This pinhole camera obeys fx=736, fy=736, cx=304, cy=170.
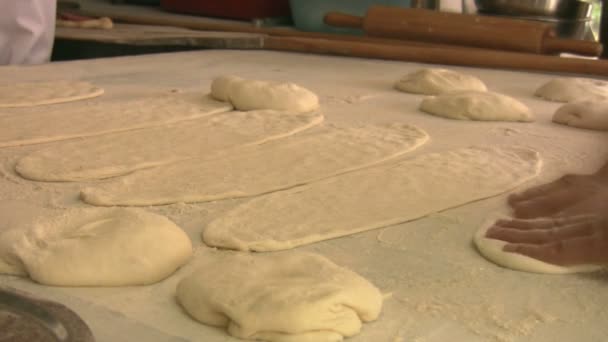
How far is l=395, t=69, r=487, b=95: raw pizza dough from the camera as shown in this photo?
2822 mm

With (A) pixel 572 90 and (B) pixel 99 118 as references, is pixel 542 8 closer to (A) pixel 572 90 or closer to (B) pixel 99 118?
(A) pixel 572 90

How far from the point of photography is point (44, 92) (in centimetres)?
244

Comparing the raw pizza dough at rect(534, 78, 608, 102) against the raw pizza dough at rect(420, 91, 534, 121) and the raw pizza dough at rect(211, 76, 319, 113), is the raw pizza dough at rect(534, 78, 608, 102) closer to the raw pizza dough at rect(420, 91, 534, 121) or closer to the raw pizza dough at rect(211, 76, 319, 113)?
the raw pizza dough at rect(420, 91, 534, 121)

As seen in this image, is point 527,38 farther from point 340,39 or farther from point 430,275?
point 430,275

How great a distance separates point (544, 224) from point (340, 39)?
9.03 ft

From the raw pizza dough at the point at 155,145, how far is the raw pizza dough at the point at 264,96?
5cm

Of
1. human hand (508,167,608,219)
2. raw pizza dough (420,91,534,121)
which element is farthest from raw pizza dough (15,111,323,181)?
human hand (508,167,608,219)

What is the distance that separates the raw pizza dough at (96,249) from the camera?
1212 mm

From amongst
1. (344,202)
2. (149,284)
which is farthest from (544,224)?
(149,284)

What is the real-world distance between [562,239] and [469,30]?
8.32 ft

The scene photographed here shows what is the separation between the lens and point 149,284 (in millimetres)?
1247

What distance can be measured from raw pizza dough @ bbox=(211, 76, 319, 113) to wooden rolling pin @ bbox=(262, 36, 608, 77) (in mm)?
1283

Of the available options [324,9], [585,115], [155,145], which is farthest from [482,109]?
[324,9]

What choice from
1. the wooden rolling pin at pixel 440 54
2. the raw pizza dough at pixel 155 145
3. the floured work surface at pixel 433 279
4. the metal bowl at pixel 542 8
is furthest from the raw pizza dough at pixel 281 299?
the metal bowl at pixel 542 8
